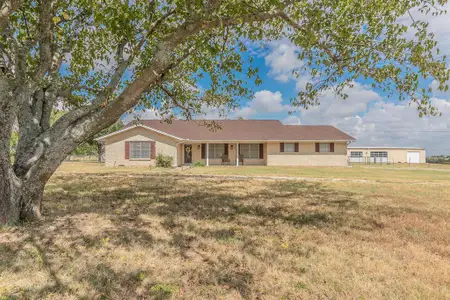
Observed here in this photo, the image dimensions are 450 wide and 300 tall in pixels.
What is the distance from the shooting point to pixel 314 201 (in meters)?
7.95

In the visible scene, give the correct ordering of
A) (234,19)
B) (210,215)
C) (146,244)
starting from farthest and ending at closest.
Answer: (210,215)
(234,19)
(146,244)

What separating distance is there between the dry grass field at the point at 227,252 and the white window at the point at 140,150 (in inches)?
616

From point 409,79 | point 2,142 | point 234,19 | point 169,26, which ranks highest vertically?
point 169,26

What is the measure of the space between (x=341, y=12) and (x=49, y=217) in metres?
7.25

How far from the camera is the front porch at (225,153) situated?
2509 centimetres

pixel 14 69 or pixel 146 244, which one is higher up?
pixel 14 69

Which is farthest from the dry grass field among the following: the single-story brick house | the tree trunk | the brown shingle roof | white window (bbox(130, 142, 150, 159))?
the brown shingle roof

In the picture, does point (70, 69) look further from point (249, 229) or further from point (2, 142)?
point (249, 229)

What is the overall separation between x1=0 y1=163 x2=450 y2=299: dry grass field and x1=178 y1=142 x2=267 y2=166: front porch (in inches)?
698

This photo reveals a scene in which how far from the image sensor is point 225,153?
25641mm

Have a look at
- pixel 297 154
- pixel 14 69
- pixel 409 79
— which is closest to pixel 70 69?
pixel 14 69

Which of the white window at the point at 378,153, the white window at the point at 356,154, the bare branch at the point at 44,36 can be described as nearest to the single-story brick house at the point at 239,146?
the bare branch at the point at 44,36

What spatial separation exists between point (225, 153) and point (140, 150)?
7993mm

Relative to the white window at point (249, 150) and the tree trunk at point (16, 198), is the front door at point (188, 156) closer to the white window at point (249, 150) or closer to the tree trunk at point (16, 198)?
the white window at point (249, 150)
